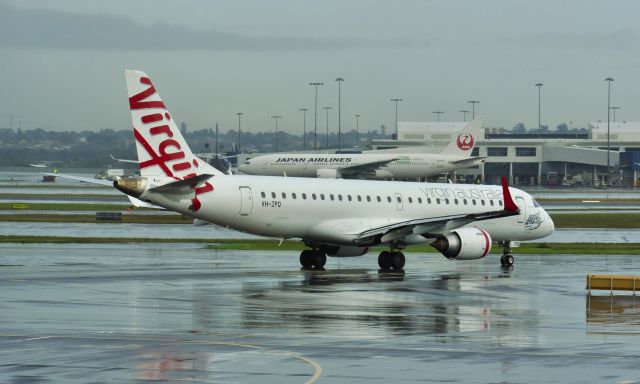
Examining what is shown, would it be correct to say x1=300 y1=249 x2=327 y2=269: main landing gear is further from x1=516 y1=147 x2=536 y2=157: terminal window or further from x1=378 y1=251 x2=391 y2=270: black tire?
x1=516 y1=147 x2=536 y2=157: terminal window

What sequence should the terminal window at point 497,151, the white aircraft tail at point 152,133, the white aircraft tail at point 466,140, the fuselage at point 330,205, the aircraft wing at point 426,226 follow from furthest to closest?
the terminal window at point 497,151, the white aircraft tail at point 466,140, the aircraft wing at point 426,226, the fuselage at point 330,205, the white aircraft tail at point 152,133

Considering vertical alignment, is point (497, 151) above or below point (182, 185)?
above

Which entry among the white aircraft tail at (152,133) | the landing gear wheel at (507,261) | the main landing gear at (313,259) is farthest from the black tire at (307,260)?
the landing gear wheel at (507,261)

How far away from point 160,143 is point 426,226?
34.4ft

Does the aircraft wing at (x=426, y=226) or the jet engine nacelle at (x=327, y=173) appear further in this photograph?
the jet engine nacelle at (x=327, y=173)

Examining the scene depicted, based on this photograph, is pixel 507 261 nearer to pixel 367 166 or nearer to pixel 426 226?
pixel 426 226

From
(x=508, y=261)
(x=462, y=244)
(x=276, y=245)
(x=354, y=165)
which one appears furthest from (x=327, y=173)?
(x=462, y=244)

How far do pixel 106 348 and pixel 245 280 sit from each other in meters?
16.4

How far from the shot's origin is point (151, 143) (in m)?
41.5

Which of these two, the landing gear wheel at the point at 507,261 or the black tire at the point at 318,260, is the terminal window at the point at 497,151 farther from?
the black tire at the point at 318,260

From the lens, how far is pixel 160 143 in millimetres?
41625

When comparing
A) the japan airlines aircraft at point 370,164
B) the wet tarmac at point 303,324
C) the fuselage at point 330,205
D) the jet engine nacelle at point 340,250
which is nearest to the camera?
the wet tarmac at point 303,324

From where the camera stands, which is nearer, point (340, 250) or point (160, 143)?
point (160, 143)

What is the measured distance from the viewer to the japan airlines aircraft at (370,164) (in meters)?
144
